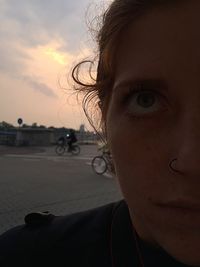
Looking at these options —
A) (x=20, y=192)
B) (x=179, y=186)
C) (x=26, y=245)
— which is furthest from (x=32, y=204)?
(x=179, y=186)

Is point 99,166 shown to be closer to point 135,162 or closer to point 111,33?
point 111,33

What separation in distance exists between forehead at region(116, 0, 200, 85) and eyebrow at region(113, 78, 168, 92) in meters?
0.02

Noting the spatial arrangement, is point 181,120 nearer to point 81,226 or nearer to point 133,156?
point 133,156

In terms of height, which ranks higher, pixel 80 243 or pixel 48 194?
pixel 48 194

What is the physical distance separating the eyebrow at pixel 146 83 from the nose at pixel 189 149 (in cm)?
15

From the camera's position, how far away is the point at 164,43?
131cm

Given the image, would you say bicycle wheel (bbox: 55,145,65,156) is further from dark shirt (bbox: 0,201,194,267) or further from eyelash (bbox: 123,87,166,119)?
eyelash (bbox: 123,87,166,119)

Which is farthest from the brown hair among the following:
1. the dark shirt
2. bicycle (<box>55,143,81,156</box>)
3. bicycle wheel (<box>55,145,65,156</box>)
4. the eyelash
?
bicycle wheel (<box>55,145,65,156</box>)

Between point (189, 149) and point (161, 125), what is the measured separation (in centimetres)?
15

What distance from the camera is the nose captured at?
1116 millimetres

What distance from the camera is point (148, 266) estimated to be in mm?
1316

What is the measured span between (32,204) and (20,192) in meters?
1.61

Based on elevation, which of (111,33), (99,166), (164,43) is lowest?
(164,43)

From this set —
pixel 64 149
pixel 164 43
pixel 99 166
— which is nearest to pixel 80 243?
pixel 164 43
